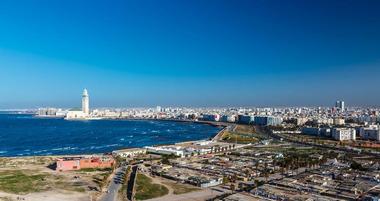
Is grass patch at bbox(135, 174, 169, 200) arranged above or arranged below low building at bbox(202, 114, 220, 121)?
below

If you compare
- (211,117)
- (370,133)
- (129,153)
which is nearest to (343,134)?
(370,133)

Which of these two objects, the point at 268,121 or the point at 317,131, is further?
the point at 268,121

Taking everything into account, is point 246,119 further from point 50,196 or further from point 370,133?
point 50,196

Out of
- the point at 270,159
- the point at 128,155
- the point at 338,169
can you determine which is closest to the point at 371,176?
the point at 338,169

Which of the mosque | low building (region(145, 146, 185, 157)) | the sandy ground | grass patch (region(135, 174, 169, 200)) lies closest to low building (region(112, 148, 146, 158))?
low building (region(145, 146, 185, 157))

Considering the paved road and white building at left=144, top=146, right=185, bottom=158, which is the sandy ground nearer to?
the paved road

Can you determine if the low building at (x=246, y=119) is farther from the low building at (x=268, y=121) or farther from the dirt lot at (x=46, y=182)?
the dirt lot at (x=46, y=182)
